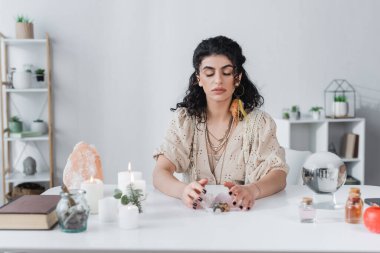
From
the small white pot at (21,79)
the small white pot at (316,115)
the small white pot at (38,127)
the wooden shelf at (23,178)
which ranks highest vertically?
the small white pot at (21,79)

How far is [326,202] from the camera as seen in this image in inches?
66.2

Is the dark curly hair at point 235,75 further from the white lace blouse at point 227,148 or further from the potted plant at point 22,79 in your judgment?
the potted plant at point 22,79

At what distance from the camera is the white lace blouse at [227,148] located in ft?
6.95

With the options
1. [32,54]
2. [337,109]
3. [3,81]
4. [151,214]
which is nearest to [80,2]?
[32,54]

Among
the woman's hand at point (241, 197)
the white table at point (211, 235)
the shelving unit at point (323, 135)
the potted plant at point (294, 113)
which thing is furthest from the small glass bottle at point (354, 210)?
the potted plant at point (294, 113)

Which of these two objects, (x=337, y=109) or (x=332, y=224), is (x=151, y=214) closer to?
(x=332, y=224)

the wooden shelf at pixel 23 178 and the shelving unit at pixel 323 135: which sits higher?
the shelving unit at pixel 323 135

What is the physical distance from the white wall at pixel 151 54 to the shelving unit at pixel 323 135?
20 centimetres

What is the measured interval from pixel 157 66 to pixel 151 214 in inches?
110

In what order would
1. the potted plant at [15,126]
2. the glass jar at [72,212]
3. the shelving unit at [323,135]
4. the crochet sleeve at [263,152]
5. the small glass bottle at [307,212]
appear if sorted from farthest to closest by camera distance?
the shelving unit at [323,135], the potted plant at [15,126], the crochet sleeve at [263,152], the small glass bottle at [307,212], the glass jar at [72,212]

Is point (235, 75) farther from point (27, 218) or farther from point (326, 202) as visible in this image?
point (27, 218)

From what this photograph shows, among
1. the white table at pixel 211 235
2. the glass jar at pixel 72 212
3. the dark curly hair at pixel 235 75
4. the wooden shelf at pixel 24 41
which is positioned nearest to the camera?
the white table at pixel 211 235

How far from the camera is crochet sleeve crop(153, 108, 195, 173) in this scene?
7.06 ft

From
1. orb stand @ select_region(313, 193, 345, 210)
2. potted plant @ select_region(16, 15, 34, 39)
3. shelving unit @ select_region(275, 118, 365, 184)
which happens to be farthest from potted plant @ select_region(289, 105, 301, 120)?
orb stand @ select_region(313, 193, 345, 210)
